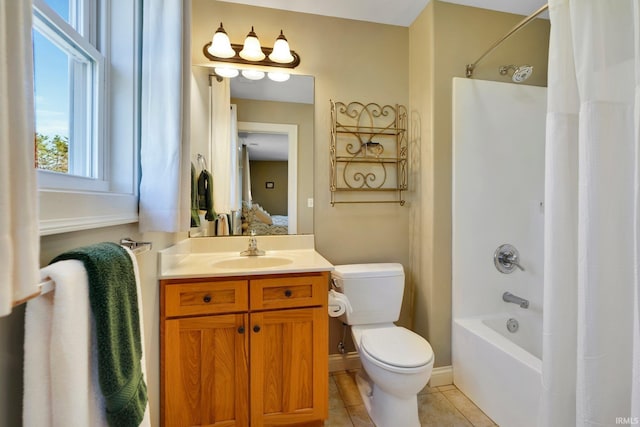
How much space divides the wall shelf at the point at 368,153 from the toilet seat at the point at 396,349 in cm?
92

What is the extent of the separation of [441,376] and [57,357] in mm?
2093

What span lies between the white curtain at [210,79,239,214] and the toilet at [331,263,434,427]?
0.90 m

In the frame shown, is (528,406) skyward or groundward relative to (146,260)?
groundward

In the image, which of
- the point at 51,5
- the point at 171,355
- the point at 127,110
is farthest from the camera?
the point at 171,355

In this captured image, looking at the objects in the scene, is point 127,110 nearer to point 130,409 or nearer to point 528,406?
point 130,409

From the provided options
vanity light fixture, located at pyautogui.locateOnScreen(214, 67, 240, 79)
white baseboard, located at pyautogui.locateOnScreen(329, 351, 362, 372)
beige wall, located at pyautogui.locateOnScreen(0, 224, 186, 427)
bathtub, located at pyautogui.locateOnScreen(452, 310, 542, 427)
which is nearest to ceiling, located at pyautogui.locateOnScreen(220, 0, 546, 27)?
vanity light fixture, located at pyautogui.locateOnScreen(214, 67, 240, 79)

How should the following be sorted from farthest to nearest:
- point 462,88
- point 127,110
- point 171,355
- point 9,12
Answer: point 462,88 → point 171,355 → point 127,110 → point 9,12

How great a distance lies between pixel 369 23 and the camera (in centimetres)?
205

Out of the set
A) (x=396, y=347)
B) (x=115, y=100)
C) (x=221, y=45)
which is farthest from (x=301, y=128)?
(x=396, y=347)

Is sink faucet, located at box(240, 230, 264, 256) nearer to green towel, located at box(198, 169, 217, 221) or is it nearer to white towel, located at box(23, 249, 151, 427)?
green towel, located at box(198, 169, 217, 221)

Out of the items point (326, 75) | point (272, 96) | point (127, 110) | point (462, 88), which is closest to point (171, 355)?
point (127, 110)

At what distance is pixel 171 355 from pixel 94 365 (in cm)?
82

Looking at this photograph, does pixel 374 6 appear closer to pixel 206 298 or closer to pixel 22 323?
pixel 206 298

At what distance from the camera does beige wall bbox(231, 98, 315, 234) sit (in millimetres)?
1930
